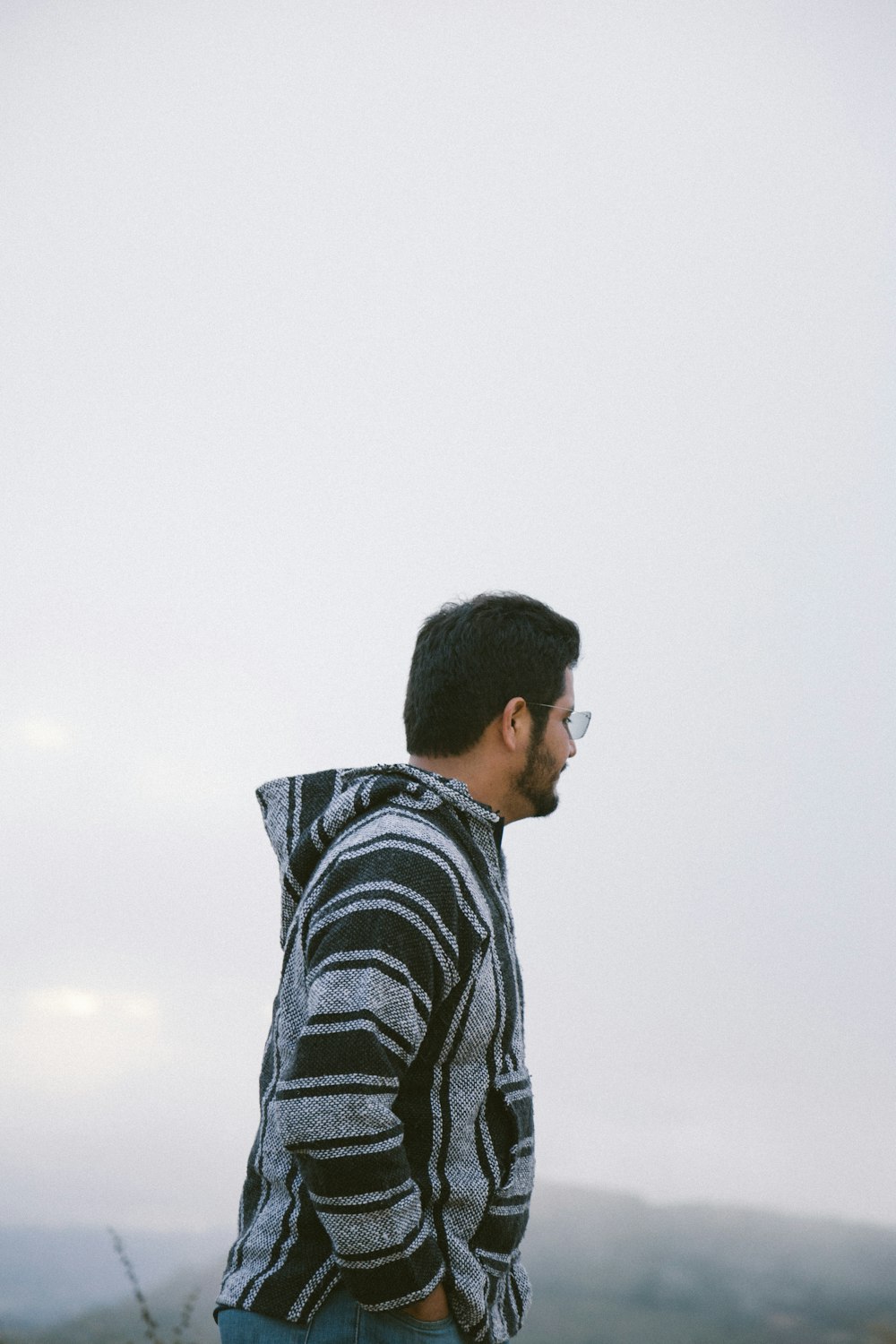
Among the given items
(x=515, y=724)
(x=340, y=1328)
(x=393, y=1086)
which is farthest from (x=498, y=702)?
(x=340, y=1328)

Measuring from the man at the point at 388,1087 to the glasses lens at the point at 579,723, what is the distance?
0.21 metres

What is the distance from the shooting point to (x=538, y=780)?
1894 millimetres

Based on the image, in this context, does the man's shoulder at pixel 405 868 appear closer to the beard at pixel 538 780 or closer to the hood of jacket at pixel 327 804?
the hood of jacket at pixel 327 804

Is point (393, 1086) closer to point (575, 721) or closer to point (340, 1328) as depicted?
point (340, 1328)

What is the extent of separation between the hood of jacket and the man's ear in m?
0.11

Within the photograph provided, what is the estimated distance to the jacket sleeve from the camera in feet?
4.71

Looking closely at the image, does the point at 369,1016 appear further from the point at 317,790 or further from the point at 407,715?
the point at 407,715

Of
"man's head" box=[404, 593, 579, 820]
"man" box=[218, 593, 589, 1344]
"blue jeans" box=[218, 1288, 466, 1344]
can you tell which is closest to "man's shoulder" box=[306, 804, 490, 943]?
"man" box=[218, 593, 589, 1344]

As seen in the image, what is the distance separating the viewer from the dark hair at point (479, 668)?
188cm

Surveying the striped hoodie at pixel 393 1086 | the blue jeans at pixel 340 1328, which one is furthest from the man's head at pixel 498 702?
the blue jeans at pixel 340 1328

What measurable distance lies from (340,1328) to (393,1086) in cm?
31

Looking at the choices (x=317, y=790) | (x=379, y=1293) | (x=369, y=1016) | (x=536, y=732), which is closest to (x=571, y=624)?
(x=536, y=732)

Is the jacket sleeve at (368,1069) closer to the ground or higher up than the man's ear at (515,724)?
closer to the ground

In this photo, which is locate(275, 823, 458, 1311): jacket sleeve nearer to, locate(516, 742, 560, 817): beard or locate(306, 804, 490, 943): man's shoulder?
locate(306, 804, 490, 943): man's shoulder
